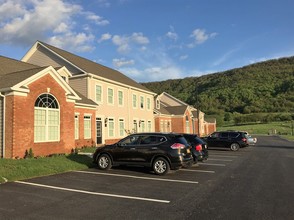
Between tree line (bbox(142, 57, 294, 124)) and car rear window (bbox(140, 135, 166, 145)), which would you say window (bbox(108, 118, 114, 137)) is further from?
tree line (bbox(142, 57, 294, 124))

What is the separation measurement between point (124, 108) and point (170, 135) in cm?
1963

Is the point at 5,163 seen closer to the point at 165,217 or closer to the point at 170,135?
Result: the point at 170,135

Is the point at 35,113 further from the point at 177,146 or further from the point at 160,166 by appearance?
the point at 177,146

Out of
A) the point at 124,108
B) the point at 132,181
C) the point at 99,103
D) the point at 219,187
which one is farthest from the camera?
the point at 124,108

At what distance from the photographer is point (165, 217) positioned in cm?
660

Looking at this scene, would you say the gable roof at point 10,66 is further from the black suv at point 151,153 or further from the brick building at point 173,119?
the brick building at point 173,119

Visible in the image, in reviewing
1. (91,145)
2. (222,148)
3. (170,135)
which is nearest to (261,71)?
(222,148)

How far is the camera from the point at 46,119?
17.0m

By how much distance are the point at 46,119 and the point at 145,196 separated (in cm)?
1016

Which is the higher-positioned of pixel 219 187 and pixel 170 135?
pixel 170 135

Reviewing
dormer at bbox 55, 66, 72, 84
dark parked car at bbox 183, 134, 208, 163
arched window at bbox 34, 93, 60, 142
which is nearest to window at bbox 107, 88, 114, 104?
dormer at bbox 55, 66, 72, 84

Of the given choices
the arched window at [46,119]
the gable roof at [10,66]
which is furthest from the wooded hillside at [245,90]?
the arched window at [46,119]

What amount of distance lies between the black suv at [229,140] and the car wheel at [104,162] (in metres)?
16.9

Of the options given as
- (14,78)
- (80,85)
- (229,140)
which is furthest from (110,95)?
(14,78)
